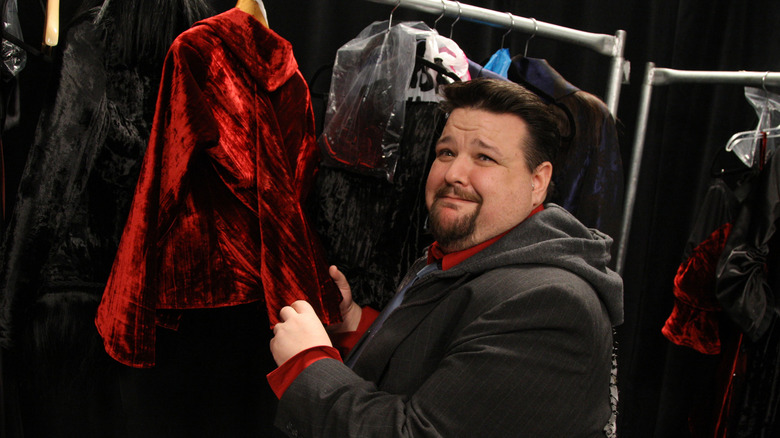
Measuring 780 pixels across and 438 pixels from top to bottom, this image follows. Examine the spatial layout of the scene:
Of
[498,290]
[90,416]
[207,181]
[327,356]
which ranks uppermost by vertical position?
[207,181]

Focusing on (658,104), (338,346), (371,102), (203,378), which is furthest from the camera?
(658,104)

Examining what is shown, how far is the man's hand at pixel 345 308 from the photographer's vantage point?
130 cm

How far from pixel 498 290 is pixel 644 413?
1964 millimetres

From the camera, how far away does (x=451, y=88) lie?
114 cm

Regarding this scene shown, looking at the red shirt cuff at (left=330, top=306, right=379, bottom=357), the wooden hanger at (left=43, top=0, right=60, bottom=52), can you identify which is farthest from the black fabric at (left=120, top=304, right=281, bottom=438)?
the wooden hanger at (left=43, top=0, right=60, bottom=52)

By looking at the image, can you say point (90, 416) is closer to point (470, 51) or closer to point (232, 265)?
point (232, 265)

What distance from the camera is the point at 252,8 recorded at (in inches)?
48.2

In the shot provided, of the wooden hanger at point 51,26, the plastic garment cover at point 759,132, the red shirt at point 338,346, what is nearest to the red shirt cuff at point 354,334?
the red shirt at point 338,346

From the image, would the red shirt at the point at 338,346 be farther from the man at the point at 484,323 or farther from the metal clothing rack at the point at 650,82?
the metal clothing rack at the point at 650,82

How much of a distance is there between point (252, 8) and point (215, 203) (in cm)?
45

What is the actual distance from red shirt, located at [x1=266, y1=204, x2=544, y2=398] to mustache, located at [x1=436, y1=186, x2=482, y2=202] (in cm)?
9

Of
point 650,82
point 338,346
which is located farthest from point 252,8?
point 650,82

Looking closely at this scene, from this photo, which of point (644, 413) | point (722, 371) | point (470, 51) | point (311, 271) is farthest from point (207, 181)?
point (644, 413)

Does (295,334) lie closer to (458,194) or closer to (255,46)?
(458,194)
